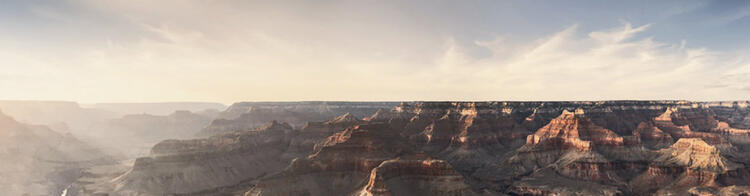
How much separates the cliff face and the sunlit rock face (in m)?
49.1

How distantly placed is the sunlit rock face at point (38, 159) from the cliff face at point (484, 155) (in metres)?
49.1

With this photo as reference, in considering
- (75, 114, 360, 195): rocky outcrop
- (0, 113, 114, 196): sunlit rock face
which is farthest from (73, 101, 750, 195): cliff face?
(0, 113, 114, 196): sunlit rock face

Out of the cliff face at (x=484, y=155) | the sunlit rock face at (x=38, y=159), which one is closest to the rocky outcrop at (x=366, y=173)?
the cliff face at (x=484, y=155)

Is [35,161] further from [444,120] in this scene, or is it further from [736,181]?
[736,181]

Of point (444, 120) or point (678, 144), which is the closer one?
point (678, 144)

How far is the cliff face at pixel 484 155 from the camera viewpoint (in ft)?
275

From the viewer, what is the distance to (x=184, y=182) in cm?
11388

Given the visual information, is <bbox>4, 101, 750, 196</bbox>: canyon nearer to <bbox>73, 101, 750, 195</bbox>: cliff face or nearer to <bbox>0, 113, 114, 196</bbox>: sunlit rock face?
<bbox>73, 101, 750, 195</bbox>: cliff face

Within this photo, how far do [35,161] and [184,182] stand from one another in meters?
92.7

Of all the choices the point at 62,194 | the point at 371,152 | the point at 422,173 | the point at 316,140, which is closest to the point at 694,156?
the point at 422,173

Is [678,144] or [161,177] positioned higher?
[678,144]

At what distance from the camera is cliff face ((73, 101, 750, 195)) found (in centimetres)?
8388

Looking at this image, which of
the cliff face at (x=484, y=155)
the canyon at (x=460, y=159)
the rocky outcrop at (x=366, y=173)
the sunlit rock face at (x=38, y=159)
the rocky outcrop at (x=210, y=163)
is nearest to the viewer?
the rocky outcrop at (x=366, y=173)

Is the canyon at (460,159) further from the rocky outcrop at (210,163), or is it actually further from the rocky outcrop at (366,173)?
the rocky outcrop at (210,163)
